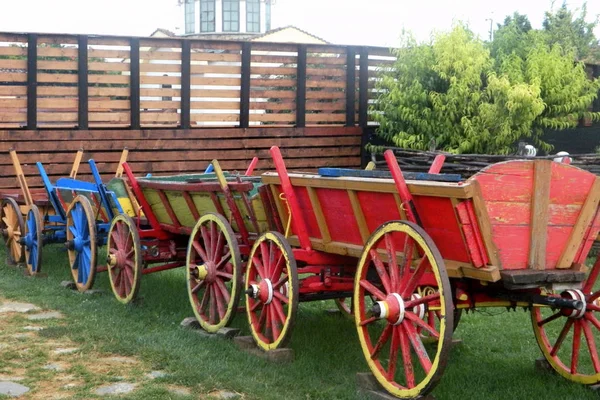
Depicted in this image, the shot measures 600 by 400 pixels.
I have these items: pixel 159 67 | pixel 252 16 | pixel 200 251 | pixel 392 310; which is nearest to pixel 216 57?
pixel 159 67

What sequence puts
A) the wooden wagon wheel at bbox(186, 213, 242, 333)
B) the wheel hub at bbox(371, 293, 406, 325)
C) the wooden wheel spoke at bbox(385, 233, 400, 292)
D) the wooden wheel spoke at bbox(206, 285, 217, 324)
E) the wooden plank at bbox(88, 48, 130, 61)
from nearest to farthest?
the wheel hub at bbox(371, 293, 406, 325)
the wooden wheel spoke at bbox(385, 233, 400, 292)
the wooden wagon wheel at bbox(186, 213, 242, 333)
the wooden wheel spoke at bbox(206, 285, 217, 324)
the wooden plank at bbox(88, 48, 130, 61)

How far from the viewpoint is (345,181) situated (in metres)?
6.11

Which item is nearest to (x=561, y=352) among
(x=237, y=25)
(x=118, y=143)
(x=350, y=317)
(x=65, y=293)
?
(x=350, y=317)

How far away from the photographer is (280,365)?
6535 mm

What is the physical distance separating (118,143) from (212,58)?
1.79 m

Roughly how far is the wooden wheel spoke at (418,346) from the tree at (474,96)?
8.49 m

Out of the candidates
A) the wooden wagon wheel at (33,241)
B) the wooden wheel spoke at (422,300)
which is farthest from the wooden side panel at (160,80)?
the wooden wheel spoke at (422,300)

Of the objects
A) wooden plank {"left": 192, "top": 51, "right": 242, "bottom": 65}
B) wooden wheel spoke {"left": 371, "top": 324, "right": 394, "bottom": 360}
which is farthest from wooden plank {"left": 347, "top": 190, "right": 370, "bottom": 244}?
wooden plank {"left": 192, "top": 51, "right": 242, "bottom": 65}

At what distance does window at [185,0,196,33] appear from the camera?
6456 cm

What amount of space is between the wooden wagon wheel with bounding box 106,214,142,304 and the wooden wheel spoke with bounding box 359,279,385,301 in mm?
3178

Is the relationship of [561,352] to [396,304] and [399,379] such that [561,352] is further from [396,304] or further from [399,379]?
[396,304]

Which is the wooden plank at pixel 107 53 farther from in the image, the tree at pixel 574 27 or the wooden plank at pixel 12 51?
the tree at pixel 574 27

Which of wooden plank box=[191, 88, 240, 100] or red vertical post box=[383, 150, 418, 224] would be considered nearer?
red vertical post box=[383, 150, 418, 224]

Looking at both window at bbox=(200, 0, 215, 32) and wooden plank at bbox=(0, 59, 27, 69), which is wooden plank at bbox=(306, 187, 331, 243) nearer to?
wooden plank at bbox=(0, 59, 27, 69)
